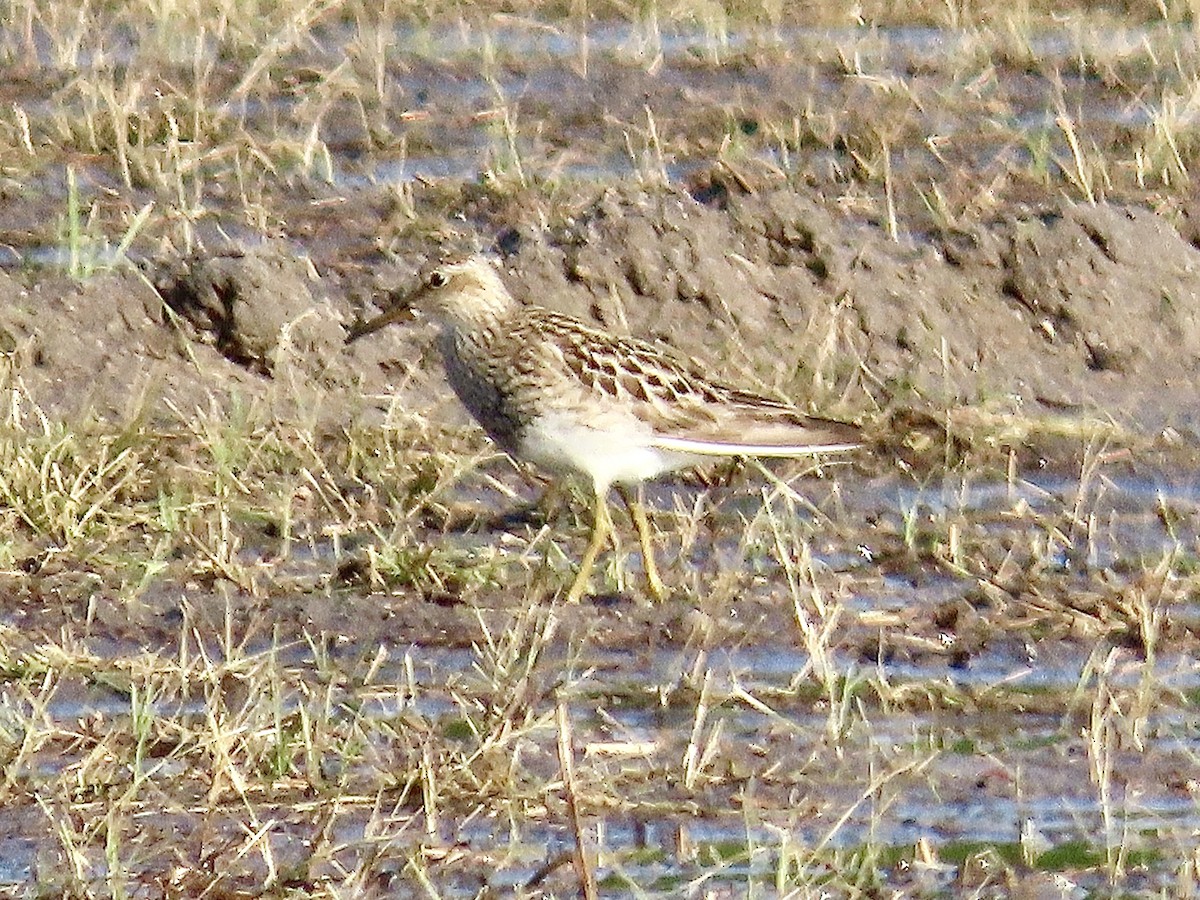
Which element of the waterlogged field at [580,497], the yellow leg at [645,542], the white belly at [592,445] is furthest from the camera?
the white belly at [592,445]

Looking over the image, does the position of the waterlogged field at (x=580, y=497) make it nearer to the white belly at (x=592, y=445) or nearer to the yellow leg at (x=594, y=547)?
the yellow leg at (x=594, y=547)

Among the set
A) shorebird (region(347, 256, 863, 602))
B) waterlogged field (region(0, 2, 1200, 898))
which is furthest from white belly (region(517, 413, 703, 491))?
waterlogged field (region(0, 2, 1200, 898))

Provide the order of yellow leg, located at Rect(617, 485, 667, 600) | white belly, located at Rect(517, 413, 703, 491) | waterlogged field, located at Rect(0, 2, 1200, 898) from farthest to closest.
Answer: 1. white belly, located at Rect(517, 413, 703, 491)
2. yellow leg, located at Rect(617, 485, 667, 600)
3. waterlogged field, located at Rect(0, 2, 1200, 898)

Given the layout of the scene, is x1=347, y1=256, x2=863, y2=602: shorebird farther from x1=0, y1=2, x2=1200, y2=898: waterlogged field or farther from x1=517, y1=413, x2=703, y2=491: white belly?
x1=0, y1=2, x2=1200, y2=898: waterlogged field

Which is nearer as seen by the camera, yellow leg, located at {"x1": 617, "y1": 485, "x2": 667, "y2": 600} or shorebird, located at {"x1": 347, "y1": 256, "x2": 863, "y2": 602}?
yellow leg, located at {"x1": 617, "y1": 485, "x2": 667, "y2": 600}

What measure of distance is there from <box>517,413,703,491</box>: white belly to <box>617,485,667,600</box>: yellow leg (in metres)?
0.09

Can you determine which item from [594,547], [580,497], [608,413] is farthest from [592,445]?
[580,497]

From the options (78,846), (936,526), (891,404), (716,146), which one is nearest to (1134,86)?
(716,146)

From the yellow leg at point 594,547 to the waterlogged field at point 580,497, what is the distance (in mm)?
77

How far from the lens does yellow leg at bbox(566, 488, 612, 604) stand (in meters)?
7.56

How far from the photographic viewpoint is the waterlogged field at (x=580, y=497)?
6.04 metres

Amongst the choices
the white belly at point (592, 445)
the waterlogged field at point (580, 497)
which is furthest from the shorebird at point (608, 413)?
the waterlogged field at point (580, 497)

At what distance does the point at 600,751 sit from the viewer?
6.38 m

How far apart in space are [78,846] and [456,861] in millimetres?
717
